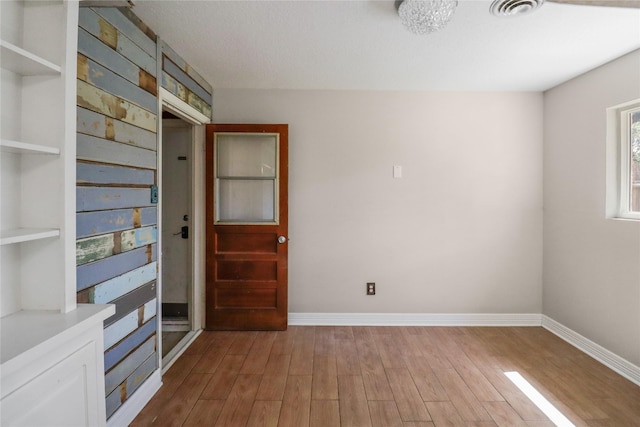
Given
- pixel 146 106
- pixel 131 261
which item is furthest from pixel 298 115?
pixel 131 261

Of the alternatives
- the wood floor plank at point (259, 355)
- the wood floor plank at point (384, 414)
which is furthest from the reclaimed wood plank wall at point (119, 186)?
the wood floor plank at point (384, 414)

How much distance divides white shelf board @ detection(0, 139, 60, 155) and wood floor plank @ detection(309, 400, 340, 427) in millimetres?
1852

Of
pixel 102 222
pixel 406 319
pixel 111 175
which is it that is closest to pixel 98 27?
pixel 111 175

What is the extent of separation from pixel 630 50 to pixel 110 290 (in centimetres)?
376

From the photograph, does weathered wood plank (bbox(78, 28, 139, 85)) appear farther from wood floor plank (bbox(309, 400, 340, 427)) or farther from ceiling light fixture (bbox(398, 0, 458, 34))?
wood floor plank (bbox(309, 400, 340, 427))

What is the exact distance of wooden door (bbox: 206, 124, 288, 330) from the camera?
2971 millimetres

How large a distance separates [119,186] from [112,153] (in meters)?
0.18

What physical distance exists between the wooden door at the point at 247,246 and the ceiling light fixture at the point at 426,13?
4.99 ft

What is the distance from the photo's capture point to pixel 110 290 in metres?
1.65

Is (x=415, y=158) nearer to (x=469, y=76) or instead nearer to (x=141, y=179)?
(x=469, y=76)

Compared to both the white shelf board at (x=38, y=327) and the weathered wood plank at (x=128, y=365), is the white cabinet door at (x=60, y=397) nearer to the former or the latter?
the white shelf board at (x=38, y=327)

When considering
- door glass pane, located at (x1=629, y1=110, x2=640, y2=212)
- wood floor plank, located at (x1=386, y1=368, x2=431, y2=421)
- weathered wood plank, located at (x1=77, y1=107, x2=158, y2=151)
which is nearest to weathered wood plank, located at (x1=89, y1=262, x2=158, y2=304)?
weathered wood plank, located at (x1=77, y1=107, x2=158, y2=151)

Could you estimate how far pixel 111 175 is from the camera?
65.3 inches

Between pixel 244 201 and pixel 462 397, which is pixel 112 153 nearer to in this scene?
pixel 244 201
